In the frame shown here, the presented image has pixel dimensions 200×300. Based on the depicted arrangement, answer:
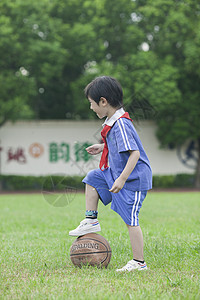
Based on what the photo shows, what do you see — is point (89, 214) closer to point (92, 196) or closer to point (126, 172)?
point (92, 196)

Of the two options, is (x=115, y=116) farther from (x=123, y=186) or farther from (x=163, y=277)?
(x=163, y=277)

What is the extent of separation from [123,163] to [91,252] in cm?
85

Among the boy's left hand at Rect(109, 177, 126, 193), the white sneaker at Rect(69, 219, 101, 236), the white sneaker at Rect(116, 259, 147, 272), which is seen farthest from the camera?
the white sneaker at Rect(69, 219, 101, 236)

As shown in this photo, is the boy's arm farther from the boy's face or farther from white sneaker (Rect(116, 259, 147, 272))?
white sneaker (Rect(116, 259, 147, 272))

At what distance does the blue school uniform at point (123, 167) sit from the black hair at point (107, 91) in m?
0.11

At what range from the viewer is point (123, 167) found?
11.3 feet

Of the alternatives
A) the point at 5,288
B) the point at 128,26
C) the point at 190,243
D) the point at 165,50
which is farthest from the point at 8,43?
the point at 5,288

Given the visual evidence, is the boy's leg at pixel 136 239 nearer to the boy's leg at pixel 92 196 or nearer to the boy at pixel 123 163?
the boy at pixel 123 163

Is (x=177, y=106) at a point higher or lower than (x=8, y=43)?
lower

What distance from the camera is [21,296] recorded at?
271 centimetres

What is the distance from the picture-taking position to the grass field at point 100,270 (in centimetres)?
279

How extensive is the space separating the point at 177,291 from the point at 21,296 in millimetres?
1054

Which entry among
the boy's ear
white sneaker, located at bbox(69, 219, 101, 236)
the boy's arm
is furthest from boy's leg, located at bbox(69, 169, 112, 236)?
the boy's ear

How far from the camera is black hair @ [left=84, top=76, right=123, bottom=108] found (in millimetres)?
3482
